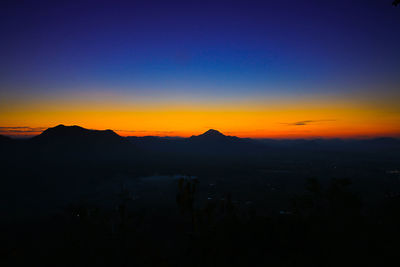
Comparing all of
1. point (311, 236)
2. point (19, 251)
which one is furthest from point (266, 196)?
point (19, 251)

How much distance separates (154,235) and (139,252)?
55.9 ft

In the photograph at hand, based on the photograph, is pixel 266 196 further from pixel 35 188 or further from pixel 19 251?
pixel 35 188

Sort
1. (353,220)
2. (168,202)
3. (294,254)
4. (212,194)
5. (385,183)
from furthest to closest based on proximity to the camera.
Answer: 1. (385,183)
2. (212,194)
3. (168,202)
4. (353,220)
5. (294,254)

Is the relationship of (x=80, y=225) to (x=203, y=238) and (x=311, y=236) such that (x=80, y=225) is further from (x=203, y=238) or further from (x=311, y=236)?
(x=311, y=236)

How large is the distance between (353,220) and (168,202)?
82.1 metres

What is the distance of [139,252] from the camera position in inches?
1937

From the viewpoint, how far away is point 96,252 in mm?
49469

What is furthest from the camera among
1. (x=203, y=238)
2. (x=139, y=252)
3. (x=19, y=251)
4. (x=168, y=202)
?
(x=168, y=202)

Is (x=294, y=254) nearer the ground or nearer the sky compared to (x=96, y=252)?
nearer the sky

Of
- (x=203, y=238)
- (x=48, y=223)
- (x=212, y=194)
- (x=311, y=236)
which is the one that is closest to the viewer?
(x=311, y=236)

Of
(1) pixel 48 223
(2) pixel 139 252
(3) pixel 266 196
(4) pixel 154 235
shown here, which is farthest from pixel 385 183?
(1) pixel 48 223

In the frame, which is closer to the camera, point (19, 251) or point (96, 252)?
point (96, 252)

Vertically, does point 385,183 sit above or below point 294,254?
below

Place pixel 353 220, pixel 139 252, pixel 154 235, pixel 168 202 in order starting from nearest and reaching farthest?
pixel 353 220 → pixel 139 252 → pixel 154 235 → pixel 168 202
